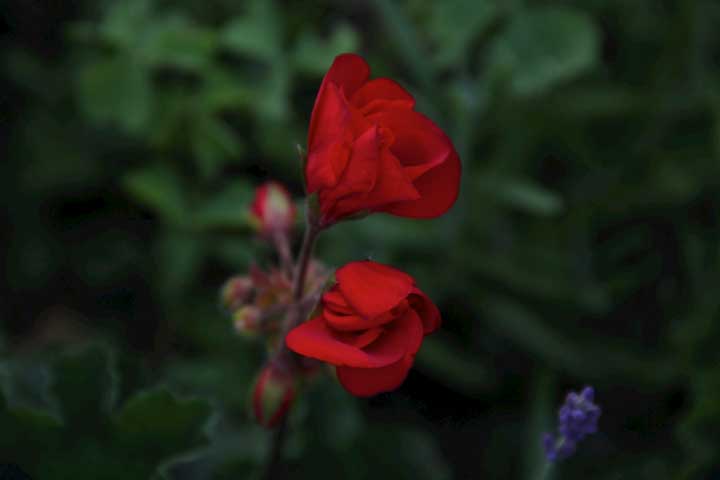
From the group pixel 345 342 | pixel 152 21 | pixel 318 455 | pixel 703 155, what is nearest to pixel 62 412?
pixel 318 455

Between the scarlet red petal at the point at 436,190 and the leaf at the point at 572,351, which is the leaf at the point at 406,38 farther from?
the scarlet red petal at the point at 436,190

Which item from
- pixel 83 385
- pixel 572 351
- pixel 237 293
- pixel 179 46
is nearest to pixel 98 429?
pixel 83 385

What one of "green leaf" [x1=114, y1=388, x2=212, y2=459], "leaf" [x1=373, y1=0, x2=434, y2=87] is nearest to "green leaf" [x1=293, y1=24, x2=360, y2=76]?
"leaf" [x1=373, y1=0, x2=434, y2=87]

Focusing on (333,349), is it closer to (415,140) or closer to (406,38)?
(415,140)

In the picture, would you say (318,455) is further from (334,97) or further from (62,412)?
(334,97)

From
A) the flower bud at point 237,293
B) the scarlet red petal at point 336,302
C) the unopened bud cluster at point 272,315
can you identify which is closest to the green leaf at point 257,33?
the unopened bud cluster at point 272,315
